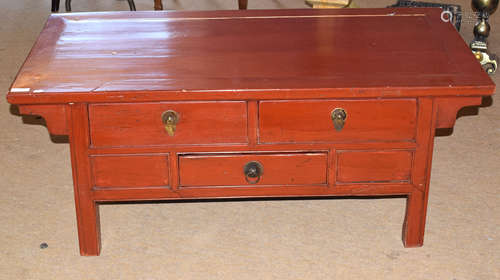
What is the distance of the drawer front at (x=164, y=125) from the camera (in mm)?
2104

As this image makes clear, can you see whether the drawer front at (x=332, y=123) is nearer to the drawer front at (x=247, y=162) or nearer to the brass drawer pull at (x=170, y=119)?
the drawer front at (x=247, y=162)

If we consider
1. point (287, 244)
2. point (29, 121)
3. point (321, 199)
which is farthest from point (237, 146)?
point (29, 121)

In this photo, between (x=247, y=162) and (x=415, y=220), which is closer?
(x=247, y=162)

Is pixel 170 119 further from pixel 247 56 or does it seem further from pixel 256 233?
pixel 256 233

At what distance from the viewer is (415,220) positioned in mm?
2297

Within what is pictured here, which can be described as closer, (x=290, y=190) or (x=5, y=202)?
(x=290, y=190)

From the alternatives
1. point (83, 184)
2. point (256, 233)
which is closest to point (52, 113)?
point (83, 184)

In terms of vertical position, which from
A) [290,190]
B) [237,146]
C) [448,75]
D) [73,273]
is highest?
[448,75]

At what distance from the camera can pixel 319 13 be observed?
263 centimetres

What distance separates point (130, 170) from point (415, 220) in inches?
33.4

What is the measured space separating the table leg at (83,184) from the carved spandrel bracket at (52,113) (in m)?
0.02

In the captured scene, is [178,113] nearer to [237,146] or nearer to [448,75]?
[237,146]

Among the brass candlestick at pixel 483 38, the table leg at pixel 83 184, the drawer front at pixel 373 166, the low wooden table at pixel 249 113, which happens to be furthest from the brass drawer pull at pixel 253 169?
the brass candlestick at pixel 483 38

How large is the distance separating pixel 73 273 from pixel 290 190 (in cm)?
67
